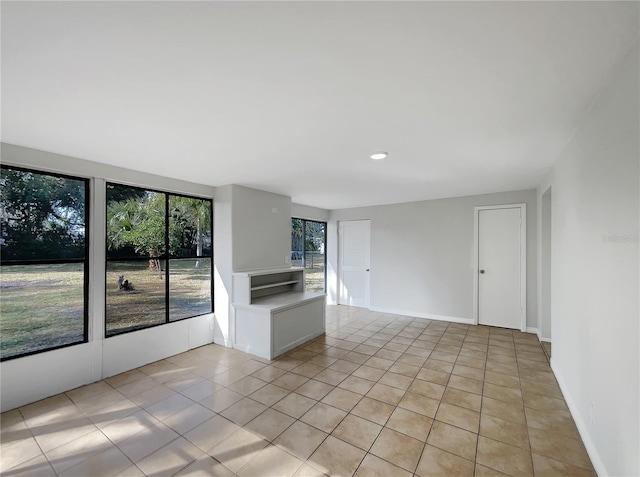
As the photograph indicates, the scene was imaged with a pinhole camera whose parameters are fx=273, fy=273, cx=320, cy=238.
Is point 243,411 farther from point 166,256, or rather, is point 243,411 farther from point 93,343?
point 166,256

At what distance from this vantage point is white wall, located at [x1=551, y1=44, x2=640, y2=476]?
1.29m

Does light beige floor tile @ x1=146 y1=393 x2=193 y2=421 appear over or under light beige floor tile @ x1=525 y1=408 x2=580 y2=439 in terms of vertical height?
under

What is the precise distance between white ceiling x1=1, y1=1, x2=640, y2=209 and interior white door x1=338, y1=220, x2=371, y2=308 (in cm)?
368

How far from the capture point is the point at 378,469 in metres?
1.80

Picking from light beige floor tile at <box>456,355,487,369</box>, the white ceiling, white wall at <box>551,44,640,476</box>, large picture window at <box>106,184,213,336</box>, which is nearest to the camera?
the white ceiling

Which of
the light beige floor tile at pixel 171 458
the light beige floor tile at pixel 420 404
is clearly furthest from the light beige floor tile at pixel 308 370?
the light beige floor tile at pixel 171 458

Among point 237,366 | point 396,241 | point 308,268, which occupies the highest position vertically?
point 396,241

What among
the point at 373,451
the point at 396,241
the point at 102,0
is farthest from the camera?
the point at 396,241

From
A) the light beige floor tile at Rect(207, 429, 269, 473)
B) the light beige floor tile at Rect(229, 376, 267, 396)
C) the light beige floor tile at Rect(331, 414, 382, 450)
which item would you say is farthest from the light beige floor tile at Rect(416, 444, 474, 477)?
the light beige floor tile at Rect(229, 376, 267, 396)

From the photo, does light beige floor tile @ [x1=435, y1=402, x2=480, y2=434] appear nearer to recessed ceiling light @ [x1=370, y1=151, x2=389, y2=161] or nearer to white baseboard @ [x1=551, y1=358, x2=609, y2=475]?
white baseboard @ [x1=551, y1=358, x2=609, y2=475]

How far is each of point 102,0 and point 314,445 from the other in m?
2.74

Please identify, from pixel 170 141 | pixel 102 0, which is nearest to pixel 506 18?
pixel 102 0

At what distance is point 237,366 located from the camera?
3348 millimetres

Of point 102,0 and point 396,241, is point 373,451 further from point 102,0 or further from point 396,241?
point 396,241
